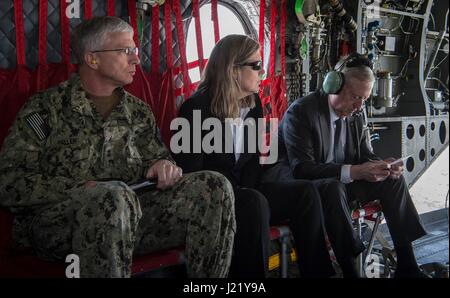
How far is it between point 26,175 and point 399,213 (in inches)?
69.4

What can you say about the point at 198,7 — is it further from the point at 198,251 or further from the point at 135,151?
the point at 198,251

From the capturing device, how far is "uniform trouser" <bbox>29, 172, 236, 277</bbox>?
1.35 meters

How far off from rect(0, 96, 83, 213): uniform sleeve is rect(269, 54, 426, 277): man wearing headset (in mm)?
1181

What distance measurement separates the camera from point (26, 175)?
1.52 meters

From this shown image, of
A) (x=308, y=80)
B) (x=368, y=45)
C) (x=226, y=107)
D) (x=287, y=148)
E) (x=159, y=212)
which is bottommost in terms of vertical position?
(x=159, y=212)

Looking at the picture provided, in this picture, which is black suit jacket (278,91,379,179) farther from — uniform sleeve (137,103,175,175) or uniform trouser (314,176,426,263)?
uniform sleeve (137,103,175,175)

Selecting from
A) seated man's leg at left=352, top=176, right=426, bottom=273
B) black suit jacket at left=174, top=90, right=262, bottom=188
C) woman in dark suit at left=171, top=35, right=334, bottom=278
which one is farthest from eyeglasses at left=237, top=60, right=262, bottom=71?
seated man's leg at left=352, top=176, right=426, bottom=273

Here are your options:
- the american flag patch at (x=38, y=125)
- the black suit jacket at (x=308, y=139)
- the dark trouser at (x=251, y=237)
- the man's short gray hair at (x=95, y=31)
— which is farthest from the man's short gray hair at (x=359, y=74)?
the american flag patch at (x=38, y=125)

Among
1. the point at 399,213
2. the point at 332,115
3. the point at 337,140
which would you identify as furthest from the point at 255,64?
the point at 399,213

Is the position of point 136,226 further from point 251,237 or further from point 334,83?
point 334,83

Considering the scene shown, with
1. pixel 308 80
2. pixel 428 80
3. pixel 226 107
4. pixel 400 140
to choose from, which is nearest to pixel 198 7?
pixel 226 107

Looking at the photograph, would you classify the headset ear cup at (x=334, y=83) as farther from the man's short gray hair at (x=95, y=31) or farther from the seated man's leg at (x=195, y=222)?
the man's short gray hair at (x=95, y=31)

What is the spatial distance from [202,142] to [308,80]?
1.88m

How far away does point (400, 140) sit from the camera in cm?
401
